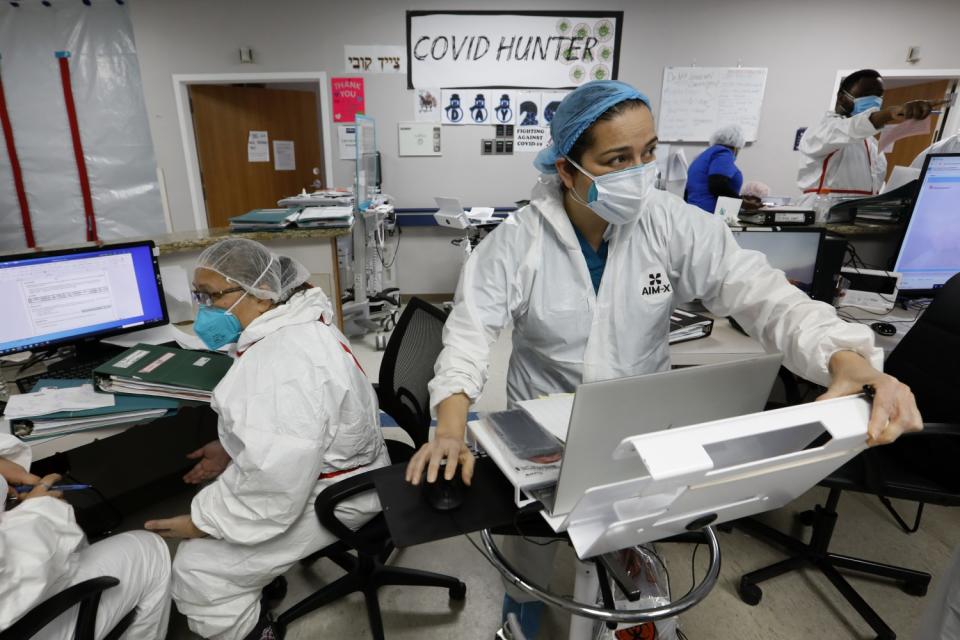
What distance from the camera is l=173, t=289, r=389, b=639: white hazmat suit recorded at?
1.05 metres

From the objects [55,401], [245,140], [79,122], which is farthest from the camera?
[245,140]

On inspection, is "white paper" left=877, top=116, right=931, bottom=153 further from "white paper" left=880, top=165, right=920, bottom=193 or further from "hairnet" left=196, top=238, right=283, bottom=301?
"hairnet" left=196, top=238, right=283, bottom=301

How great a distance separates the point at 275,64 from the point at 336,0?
0.75 m

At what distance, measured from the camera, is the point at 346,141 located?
442 cm

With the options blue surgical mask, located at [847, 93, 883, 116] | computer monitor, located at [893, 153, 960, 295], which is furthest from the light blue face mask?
computer monitor, located at [893, 153, 960, 295]

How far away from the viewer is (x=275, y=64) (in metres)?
4.19

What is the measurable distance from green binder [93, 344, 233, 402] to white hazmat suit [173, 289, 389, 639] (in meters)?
0.25

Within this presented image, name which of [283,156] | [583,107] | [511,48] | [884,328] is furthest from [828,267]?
[283,156]

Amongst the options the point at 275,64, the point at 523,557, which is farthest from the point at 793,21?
the point at 523,557

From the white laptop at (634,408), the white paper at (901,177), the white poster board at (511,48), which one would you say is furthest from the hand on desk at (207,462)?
the white poster board at (511,48)

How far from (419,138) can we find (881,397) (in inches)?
170

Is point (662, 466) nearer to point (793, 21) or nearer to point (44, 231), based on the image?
point (793, 21)

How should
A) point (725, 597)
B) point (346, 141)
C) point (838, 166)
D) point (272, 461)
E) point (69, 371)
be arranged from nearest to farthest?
1. point (272, 461)
2. point (69, 371)
3. point (725, 597)
4. point (838, 166)
5. point (346, 141)

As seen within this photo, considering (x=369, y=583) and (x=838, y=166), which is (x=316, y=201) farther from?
(x=838, y=166)
